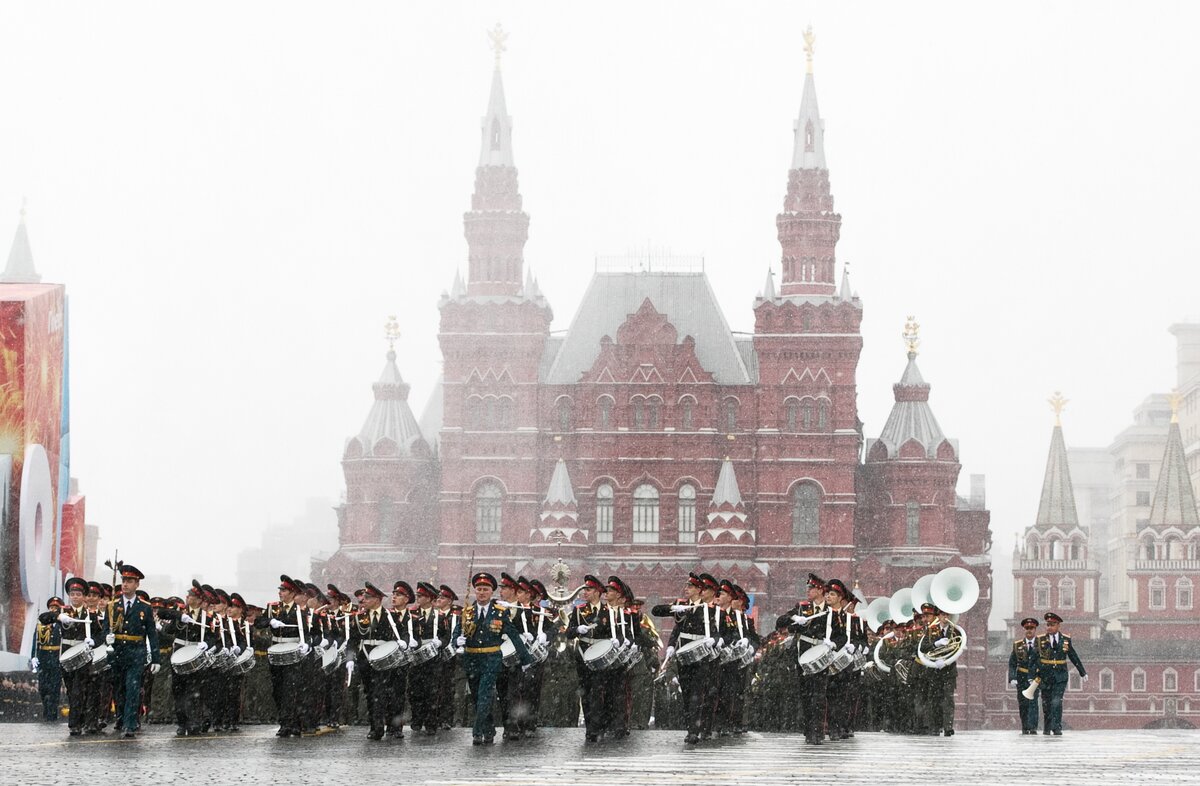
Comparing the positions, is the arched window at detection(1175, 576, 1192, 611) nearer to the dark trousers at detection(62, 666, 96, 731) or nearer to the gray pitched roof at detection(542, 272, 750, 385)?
the gray pitched roof at detection(542, 272, 750, 385)

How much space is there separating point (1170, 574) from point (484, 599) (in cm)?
8384

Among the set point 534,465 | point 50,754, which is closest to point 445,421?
point 534,465

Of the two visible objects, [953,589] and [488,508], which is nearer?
[953,589]

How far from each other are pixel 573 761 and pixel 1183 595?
280 feet

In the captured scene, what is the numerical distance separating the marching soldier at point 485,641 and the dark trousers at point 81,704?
3.99 m

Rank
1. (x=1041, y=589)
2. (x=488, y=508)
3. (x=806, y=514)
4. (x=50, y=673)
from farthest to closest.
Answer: (x=1041, y=589) → (x=488, y=508) → (x=806, y=514) → (x=50, y=673)

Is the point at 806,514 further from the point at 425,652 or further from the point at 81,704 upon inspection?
the point at 81,704

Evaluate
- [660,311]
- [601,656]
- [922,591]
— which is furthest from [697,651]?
[660,311]

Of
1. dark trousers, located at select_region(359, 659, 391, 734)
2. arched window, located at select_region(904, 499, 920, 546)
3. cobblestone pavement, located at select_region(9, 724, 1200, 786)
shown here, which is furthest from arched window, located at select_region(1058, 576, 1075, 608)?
dark trousers, located at select_region(359, 659, 391, 734)

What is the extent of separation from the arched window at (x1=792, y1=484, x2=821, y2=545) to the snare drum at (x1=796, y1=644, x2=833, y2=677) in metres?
47.4

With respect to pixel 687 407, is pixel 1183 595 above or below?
below

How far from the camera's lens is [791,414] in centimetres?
6981

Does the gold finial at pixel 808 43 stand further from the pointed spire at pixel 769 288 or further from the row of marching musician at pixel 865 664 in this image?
the row of marching musician at pixel 865 664

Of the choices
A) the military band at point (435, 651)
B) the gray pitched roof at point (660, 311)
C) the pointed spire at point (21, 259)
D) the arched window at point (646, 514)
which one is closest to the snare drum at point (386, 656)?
the military band at point (435, 651)
